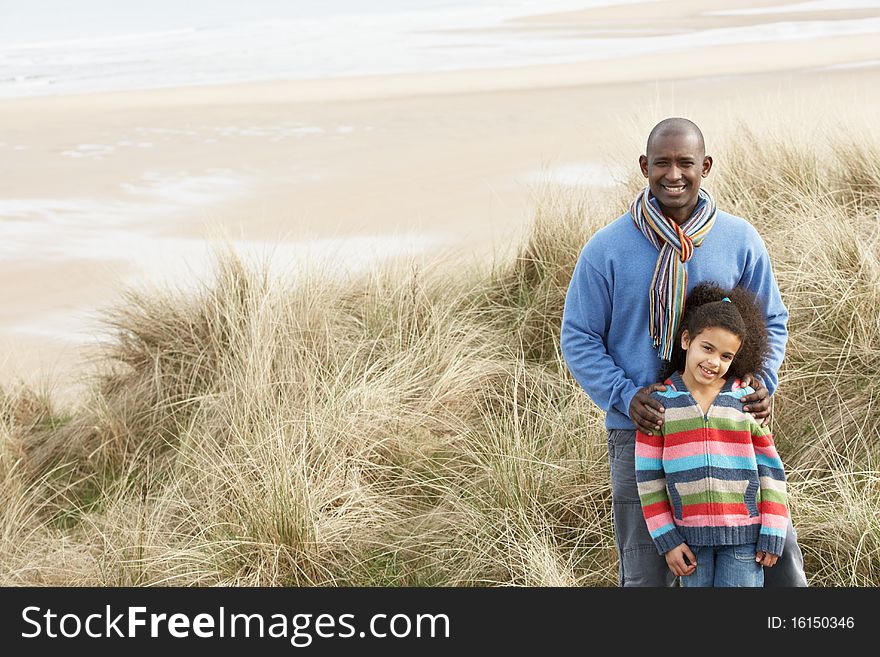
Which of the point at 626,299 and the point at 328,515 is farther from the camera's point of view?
the point at 328,515

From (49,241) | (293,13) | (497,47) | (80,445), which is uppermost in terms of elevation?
(293,13)

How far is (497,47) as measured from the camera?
89.0ft

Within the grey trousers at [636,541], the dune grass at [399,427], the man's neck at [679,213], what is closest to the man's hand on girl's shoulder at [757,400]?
the grey trousers at [636,541]

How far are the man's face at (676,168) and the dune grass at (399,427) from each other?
1498mm

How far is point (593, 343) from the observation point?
10.2ft

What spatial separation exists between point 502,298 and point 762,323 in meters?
3.14

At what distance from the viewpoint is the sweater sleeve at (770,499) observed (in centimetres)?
295

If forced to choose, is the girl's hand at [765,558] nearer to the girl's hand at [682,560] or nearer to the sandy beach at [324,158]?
the girl's hand at [682,560]

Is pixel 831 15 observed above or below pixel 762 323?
above

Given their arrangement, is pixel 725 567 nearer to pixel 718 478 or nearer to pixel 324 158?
pixel 718 478

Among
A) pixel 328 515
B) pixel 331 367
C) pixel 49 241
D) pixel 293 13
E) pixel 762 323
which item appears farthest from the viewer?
pixel 293 13

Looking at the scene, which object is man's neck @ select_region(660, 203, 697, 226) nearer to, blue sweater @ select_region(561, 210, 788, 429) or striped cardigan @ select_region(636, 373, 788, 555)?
blue sweater @ select_region(561, 210, 788, 429)
